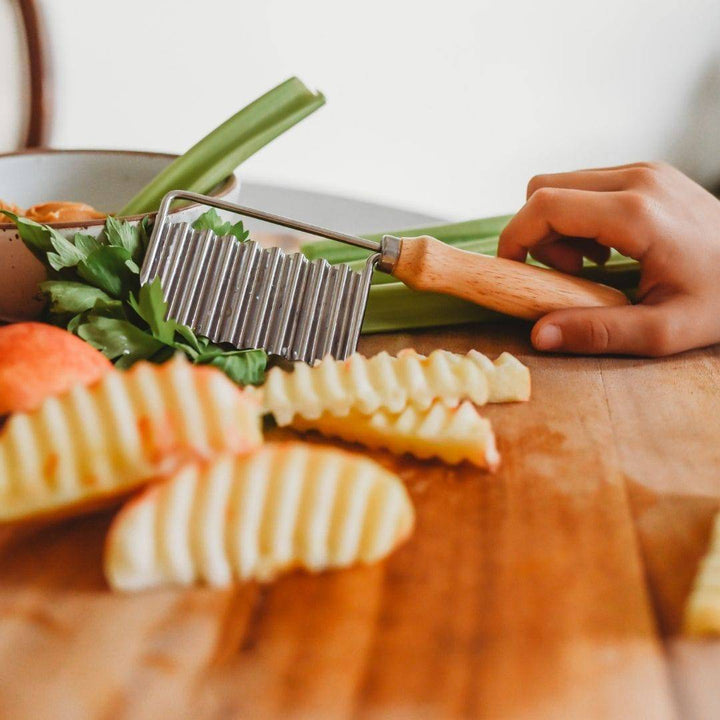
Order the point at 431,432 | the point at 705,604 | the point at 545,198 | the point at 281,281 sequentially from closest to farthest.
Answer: the point at 705,604
the point at 431,432
the point at 281,281
the point at 545,198

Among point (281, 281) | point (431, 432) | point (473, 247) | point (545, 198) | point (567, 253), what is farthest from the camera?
point (473, 247)

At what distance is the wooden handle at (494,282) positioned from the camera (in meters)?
1.31

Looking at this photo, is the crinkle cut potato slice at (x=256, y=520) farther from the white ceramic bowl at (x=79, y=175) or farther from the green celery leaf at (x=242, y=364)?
the white ceramic bowl at (x=79, y=175)

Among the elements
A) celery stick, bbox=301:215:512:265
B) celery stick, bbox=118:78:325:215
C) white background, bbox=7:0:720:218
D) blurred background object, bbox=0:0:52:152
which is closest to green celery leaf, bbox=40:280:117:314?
celery stick, bbox=118:78:325:215

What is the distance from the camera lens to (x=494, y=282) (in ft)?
4.45

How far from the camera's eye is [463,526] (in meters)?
0.84

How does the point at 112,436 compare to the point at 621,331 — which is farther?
the point at 621,331

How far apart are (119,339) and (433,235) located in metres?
0.76

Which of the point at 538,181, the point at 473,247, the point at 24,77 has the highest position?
the point at 538,181

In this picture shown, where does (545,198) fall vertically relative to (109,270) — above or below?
above

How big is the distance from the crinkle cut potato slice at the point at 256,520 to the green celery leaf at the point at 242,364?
0.45m

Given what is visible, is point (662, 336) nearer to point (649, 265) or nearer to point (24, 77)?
point (649, 265)

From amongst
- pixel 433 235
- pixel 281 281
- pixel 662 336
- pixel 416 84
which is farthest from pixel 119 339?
pixel 416 84

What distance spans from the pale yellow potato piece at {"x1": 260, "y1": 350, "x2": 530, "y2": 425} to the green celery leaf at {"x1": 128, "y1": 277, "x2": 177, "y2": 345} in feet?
0.83
